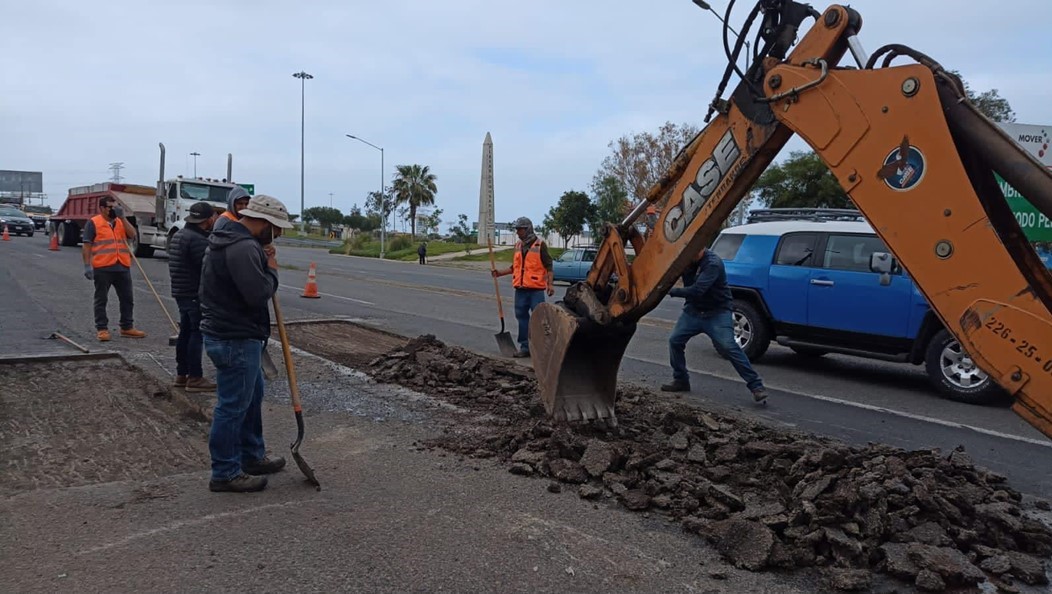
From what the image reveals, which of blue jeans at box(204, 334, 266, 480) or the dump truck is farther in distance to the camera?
the dump truck

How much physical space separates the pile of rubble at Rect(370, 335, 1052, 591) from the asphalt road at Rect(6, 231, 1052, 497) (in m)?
1.08

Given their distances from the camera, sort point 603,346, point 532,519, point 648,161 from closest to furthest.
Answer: point 532,519, point 603,346, point 648,161

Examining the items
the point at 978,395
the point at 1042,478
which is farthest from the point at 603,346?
the point at 978,395

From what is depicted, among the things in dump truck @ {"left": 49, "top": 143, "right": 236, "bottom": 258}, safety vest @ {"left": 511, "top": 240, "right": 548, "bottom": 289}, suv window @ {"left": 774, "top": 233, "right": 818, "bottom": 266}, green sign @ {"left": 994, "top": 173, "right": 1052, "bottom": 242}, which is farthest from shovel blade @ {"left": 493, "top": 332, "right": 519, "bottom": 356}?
dump truck @ {"left": 49, "top": 143, "right": 236, "bottom": 258}

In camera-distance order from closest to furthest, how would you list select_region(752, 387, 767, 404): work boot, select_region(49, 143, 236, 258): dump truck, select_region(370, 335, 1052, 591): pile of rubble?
select_region(370, 335, 1052, 591): pile of rubble, select_region(752, 387, 767, 404): work boot, select_region(49, 143, 236, 258): dump truck

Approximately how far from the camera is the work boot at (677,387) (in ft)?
28.5

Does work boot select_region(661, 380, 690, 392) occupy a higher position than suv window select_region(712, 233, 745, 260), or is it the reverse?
suv window select_region(712, 233, 745, 260)

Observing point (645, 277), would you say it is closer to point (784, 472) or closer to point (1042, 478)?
point (784, 472)

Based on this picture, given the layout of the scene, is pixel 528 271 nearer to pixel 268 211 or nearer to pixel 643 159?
pixel 268 211

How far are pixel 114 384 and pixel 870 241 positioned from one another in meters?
8.80

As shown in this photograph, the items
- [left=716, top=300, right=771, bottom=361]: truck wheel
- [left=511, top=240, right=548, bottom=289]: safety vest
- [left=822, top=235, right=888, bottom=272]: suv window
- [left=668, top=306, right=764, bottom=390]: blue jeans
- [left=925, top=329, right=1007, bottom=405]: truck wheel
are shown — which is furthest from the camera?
[left=716, top=300, right=771, bottom=361]: truck wheel

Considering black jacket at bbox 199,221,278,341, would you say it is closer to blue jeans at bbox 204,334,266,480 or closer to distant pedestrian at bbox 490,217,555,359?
blue jeans at bbox 204,334,266,480

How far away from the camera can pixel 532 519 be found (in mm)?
4730

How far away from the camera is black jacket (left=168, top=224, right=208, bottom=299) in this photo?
754 cm
